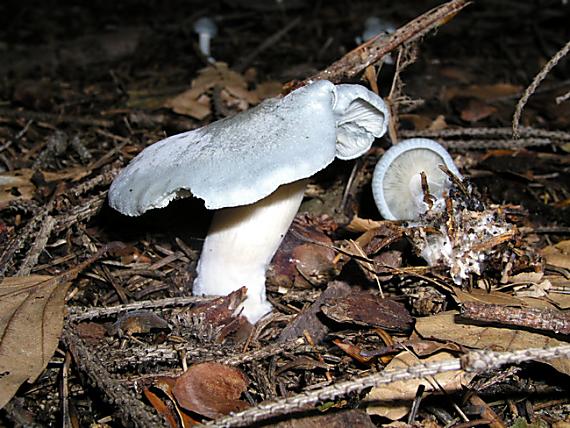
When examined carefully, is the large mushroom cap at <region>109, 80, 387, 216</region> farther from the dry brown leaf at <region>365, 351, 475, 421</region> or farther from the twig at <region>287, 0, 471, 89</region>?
the dry brown leaf at <region>365, 351, 475, 421</region>

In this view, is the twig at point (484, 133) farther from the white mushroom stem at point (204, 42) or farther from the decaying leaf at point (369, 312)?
the white mushroom stem at point (204, 42)

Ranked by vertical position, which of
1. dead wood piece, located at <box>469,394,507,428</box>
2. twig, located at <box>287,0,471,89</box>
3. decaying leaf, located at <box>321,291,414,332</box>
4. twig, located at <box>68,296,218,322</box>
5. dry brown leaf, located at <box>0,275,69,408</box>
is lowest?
dead wood piece, located at <box>469,394,507,428</box>

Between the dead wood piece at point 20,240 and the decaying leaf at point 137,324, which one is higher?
the dead wood piece at point 20,240

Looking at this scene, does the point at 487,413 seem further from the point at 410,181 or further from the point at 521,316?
the point at 410,181

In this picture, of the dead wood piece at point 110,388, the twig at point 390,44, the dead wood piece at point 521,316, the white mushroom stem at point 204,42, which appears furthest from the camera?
the white mushroom stem at point 204,42

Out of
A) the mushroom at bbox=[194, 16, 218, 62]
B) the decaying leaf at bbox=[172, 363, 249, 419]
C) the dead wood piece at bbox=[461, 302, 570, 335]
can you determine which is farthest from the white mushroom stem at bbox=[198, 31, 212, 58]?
the dead wood piece at bbox=[461, 302, 570, 335]

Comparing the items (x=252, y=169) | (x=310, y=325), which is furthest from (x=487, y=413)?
(x=252, y=169)

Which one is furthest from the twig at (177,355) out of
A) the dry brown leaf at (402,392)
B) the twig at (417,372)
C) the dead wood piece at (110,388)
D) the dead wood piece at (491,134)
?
the dead wood piece at (491,134)

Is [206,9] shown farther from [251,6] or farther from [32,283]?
[32,283]

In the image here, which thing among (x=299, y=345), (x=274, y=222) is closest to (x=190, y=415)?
(x=299, y=345)
